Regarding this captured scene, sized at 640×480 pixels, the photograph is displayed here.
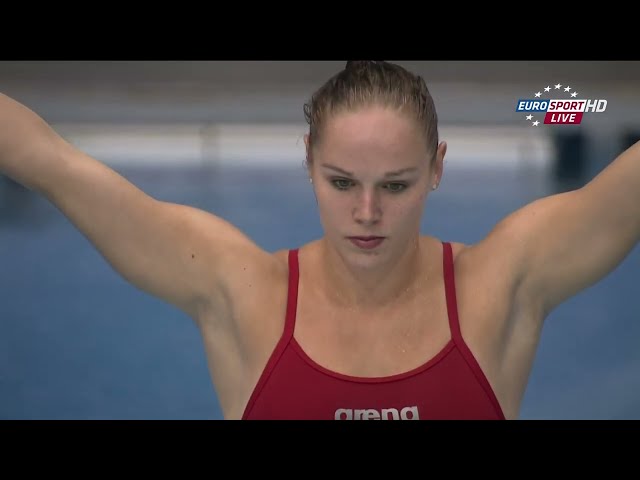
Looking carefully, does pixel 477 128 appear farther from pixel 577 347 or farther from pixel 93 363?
pixel 93 363

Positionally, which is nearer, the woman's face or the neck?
the woman's face

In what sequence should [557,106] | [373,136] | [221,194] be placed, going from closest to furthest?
1. [373,136]
2. [557,106]
3. [221,194]

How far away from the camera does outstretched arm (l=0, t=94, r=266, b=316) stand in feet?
6.77

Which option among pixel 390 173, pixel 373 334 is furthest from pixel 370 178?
pixel 373 334

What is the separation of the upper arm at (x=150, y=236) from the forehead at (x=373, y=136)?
1.35ft

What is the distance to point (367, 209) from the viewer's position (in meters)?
1.96

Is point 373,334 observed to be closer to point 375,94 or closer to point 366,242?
point 366,242

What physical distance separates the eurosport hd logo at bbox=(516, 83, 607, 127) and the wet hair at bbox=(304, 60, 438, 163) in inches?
92.3

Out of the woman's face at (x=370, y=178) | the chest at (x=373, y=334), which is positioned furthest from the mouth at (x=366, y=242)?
the chest at (x=373, y=334)

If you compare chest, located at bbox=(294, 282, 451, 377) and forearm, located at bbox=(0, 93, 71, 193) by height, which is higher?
forearm, located at bbox=(0, 93, 71, 193)

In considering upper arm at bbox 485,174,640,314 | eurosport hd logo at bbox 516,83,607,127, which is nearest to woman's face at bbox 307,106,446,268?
upper arm at bbox 485,174,640,314

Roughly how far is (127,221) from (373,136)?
0.67 meters

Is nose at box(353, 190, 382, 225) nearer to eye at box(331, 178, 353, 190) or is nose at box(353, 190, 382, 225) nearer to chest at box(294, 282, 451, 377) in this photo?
eye at box(331, 178, 353, 190)

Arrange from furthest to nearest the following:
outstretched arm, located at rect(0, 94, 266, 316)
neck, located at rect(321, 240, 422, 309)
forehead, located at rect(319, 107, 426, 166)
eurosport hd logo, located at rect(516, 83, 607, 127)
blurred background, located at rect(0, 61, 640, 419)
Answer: eurosport hd logo, located at rect(516, 83, 607, 127), blurred background, located at rect(0, 61, 640, 419), neck, located at rect(321, 240, 422, 309), outstretched arm, located at rect(0, 94, 266, 316), forehead, located at rect(319, 107, 426, 166)
